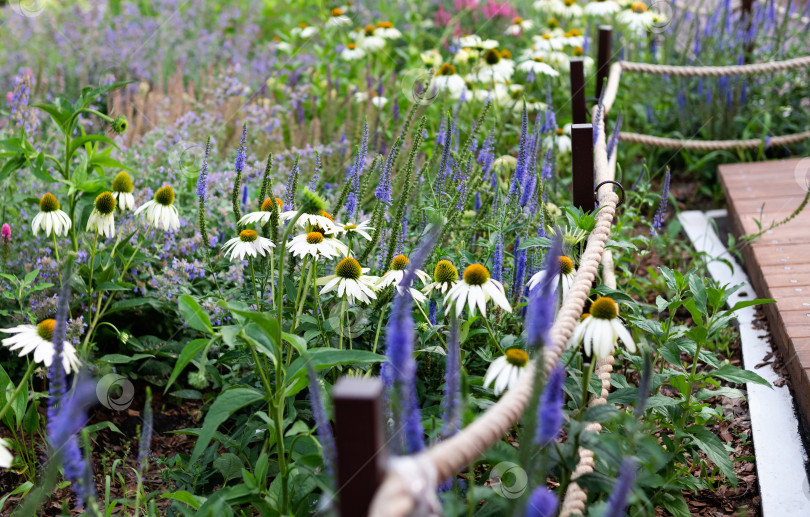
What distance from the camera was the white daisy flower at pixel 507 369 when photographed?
1.56 m

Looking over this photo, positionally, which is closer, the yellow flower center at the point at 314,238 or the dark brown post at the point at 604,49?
the yellow flower center at the point at 314,238

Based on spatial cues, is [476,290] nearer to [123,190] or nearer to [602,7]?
[123,190]

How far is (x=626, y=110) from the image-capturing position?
4770 millimetres

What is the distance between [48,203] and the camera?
7.54 ft

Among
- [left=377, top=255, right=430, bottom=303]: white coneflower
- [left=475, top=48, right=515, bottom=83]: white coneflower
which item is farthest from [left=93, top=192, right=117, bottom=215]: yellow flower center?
[left=475, top=48, right=515, bottom=83]: white coneflower

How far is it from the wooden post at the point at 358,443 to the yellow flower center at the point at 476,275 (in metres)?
0.85

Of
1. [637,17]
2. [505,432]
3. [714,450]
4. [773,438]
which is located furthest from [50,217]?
[637,17]

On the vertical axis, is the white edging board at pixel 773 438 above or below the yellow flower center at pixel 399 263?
below

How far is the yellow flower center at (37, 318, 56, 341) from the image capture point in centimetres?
177

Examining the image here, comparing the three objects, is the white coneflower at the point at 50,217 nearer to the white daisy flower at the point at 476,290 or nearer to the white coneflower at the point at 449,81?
the white daisy flower at the point at 476,290

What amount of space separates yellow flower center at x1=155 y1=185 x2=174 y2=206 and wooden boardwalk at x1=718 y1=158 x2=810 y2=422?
1.94 meters

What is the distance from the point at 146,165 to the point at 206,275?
0.85 m

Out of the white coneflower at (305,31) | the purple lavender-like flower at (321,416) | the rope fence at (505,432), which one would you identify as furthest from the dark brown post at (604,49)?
the purple lavender-like flower at (321,416)

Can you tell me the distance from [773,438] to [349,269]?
139 centimetres
